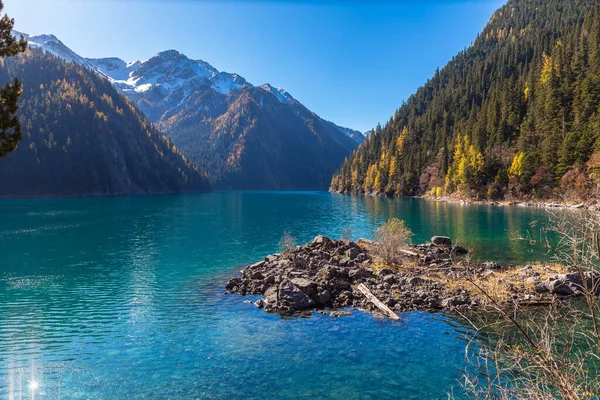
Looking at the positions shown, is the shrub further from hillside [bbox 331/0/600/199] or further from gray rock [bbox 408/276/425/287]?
hillside [bbox 331/0/600/199]

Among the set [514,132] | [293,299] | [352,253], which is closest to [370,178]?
[514,132]

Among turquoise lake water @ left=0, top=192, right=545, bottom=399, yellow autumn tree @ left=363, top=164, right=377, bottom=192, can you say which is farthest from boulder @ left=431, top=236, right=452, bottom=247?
yellow autumn tree @ left=363, top=164, right=377, bottom=192

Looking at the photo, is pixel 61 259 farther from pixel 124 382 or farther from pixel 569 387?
pixel 569 387

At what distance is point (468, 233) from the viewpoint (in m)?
56.8

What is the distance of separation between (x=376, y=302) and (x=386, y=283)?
13.8 feet

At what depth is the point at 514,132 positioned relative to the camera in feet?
412

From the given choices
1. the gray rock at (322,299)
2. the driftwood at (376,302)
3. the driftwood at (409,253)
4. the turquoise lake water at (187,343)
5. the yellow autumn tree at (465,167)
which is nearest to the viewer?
the turquoise lake water at (187,343)

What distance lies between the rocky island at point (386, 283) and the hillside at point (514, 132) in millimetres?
50462

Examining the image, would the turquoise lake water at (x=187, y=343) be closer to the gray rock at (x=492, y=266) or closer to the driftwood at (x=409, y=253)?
the gray rock at (x=492, y=266)

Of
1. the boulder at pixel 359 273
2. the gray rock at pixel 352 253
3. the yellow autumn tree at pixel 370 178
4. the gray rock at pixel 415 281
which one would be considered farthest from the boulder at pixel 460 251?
the yellow autumn tree at pixel 370 178

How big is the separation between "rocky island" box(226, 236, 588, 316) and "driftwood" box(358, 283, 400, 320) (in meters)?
0.22

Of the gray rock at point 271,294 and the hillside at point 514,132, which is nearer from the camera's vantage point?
the gray rock at point 271,294

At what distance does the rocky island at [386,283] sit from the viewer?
79.8 feet

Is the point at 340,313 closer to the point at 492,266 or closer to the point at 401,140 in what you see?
the point at 492,266
